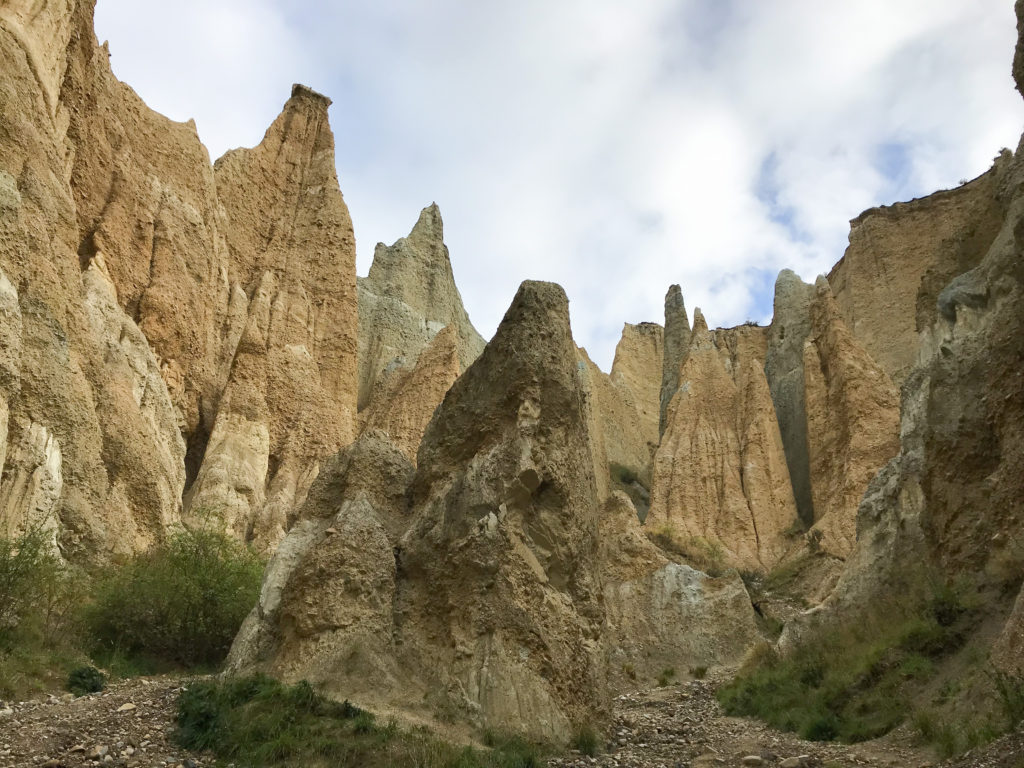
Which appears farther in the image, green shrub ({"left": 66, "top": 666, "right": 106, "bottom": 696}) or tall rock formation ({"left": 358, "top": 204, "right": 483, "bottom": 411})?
tall rock formation ({"left": 358, "top": 204, "right": 483, "bottom": 411})

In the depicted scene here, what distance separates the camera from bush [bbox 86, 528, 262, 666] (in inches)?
591

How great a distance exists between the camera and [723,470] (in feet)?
129

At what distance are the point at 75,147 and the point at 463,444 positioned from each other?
1916 centimetres

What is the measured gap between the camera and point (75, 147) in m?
24.8

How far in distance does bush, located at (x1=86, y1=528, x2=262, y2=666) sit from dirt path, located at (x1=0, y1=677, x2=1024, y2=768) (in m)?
2.66

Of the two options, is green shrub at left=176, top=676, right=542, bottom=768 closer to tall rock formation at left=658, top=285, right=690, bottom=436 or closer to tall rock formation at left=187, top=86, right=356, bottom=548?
tall rock formation at left=187, top=86, right=356, bottom=548

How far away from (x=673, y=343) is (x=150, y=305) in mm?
34446

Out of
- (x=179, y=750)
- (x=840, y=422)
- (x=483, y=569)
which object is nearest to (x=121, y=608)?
(x=179, y=750)

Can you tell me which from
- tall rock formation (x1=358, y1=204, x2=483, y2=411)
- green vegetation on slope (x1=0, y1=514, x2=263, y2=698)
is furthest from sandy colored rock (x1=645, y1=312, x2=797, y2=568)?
green vegetation on slope (x1=0, y1=514, x2=263, y2=698)

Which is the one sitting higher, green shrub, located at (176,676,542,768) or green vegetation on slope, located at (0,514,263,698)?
green vegetation on slope, located at (0,514,263,698)

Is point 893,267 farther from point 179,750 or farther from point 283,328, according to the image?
point 179,750

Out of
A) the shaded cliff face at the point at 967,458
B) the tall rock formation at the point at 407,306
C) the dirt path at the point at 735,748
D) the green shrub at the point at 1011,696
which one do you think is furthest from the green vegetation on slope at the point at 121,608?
the tall rock formation at the point at 407,306

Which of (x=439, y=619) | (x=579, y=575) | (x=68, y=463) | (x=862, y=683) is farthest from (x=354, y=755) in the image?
(x=68, y=463)

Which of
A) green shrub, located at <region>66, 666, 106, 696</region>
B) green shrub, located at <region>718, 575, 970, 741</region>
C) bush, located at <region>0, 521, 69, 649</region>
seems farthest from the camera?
bush, located at <region>0, 521, 69, 649</region>
